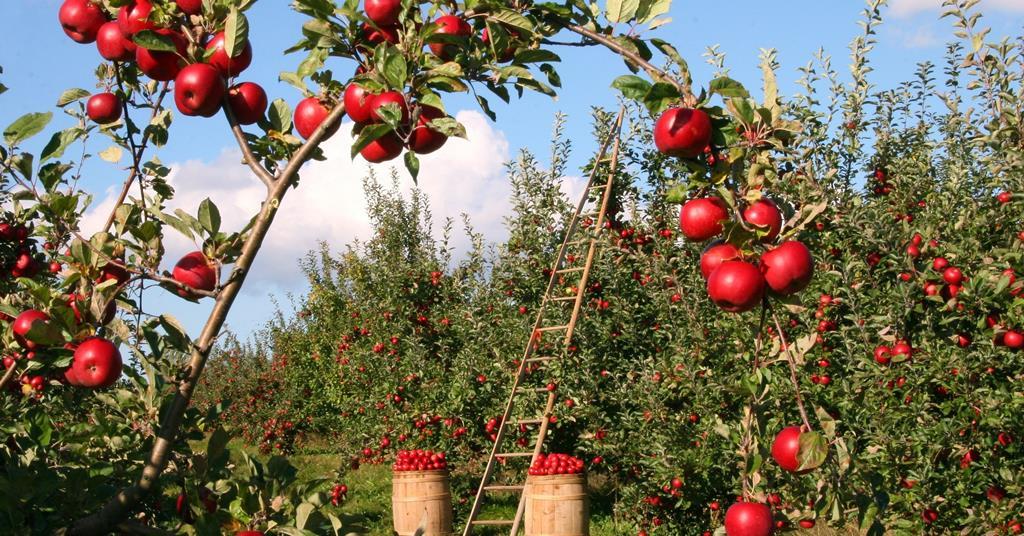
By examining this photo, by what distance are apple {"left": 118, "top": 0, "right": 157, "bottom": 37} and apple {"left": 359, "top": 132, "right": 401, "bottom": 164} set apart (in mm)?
369

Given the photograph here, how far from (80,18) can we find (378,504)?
8.06m

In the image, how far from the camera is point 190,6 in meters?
1.35

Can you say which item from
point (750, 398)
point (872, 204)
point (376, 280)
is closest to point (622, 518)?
point (872, 204)

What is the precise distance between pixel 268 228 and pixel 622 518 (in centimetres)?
626

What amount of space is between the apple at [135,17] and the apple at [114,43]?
19 mm

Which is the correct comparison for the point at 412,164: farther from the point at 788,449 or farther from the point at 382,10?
the point at 788,449

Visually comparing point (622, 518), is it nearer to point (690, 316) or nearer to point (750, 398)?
point (690, 316)

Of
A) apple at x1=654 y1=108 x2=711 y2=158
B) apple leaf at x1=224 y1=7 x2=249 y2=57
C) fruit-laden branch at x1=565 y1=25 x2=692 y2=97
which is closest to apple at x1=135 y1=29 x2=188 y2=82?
apple leaf at x1=224 y1=7 x2=249 y2=57

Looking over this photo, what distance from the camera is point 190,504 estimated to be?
154 cm

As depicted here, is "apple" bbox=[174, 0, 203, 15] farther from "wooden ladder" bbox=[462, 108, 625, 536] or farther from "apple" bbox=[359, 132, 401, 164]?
"wooden ladder" bbox=[462, 108, 625, 536]

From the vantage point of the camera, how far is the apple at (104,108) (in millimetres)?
1607

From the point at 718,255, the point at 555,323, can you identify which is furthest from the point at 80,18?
the point at 555,323

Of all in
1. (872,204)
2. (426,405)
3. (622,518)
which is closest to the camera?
(872,204)

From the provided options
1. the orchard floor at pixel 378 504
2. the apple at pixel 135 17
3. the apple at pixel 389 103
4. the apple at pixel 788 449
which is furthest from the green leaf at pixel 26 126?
the orchard floor at pixel 378 504
